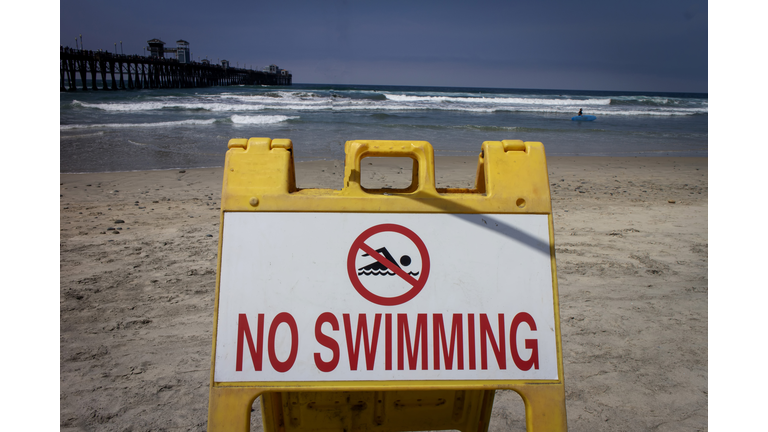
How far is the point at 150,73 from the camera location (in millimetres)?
41312

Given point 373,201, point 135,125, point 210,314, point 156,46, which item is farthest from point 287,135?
point 156,46

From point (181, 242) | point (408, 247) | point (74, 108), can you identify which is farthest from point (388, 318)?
point (74, 108)

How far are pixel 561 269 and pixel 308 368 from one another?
9.76 feet

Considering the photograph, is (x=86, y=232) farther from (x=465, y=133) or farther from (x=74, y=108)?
(x=74, y=108)

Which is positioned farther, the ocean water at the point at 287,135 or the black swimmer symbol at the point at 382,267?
the ocean water at the point at 287,135

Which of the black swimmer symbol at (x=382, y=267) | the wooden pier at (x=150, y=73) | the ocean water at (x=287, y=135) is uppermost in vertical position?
the wooden pier at (x=150, y=73)

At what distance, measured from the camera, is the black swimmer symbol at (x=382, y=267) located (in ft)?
5.05

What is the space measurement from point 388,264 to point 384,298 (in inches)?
4.6

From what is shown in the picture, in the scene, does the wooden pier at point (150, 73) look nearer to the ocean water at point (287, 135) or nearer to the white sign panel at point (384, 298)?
the ocean water at point (287, 135)

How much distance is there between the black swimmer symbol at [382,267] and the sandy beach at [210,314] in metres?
1.14

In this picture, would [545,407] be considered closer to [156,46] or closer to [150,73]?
[150,73]

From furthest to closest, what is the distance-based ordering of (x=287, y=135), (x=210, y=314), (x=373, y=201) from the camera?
(x=287, y=135)
(x=210, y=314)
(x=373, y=201)

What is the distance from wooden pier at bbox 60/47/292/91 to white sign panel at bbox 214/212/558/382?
3948cm

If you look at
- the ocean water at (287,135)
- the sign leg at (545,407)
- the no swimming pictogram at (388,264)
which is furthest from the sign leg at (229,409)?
the ocean water at (287,135)
